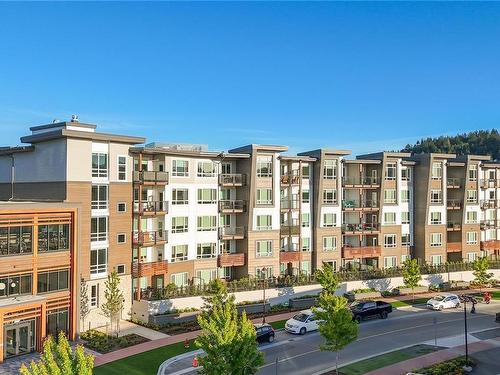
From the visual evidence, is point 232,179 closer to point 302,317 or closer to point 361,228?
point 302,317

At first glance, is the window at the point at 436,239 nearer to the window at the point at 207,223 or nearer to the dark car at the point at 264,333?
the window at the point at 207,223

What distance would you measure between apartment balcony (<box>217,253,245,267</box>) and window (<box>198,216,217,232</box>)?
311 cm

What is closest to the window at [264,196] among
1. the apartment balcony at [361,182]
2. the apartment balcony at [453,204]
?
the apartment balcony at [361,182]

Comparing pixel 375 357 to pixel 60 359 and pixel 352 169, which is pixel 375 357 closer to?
pixel 60 359

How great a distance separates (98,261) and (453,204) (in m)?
47.7

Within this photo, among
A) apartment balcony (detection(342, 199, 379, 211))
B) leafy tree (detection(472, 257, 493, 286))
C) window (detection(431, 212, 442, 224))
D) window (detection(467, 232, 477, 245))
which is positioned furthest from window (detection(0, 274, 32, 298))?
window (detection(467, 232, 477, 245))

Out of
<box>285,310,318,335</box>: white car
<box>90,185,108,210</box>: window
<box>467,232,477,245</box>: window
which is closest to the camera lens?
<box>285,310,318,335</box>: white car

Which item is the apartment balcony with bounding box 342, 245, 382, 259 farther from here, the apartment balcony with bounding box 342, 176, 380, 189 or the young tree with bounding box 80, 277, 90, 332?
the young tree with bounding box 80, 277, 90, 332

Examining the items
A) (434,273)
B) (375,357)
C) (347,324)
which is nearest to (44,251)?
(347,324)

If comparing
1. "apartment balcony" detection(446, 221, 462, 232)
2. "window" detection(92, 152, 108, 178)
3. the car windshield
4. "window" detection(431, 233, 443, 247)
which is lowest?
the car windshield

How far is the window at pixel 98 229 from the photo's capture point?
3891 centimetres

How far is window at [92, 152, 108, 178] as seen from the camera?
39.1 m

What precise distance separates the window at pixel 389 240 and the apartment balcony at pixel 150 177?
30438 mm

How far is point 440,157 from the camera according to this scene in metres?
61.3
